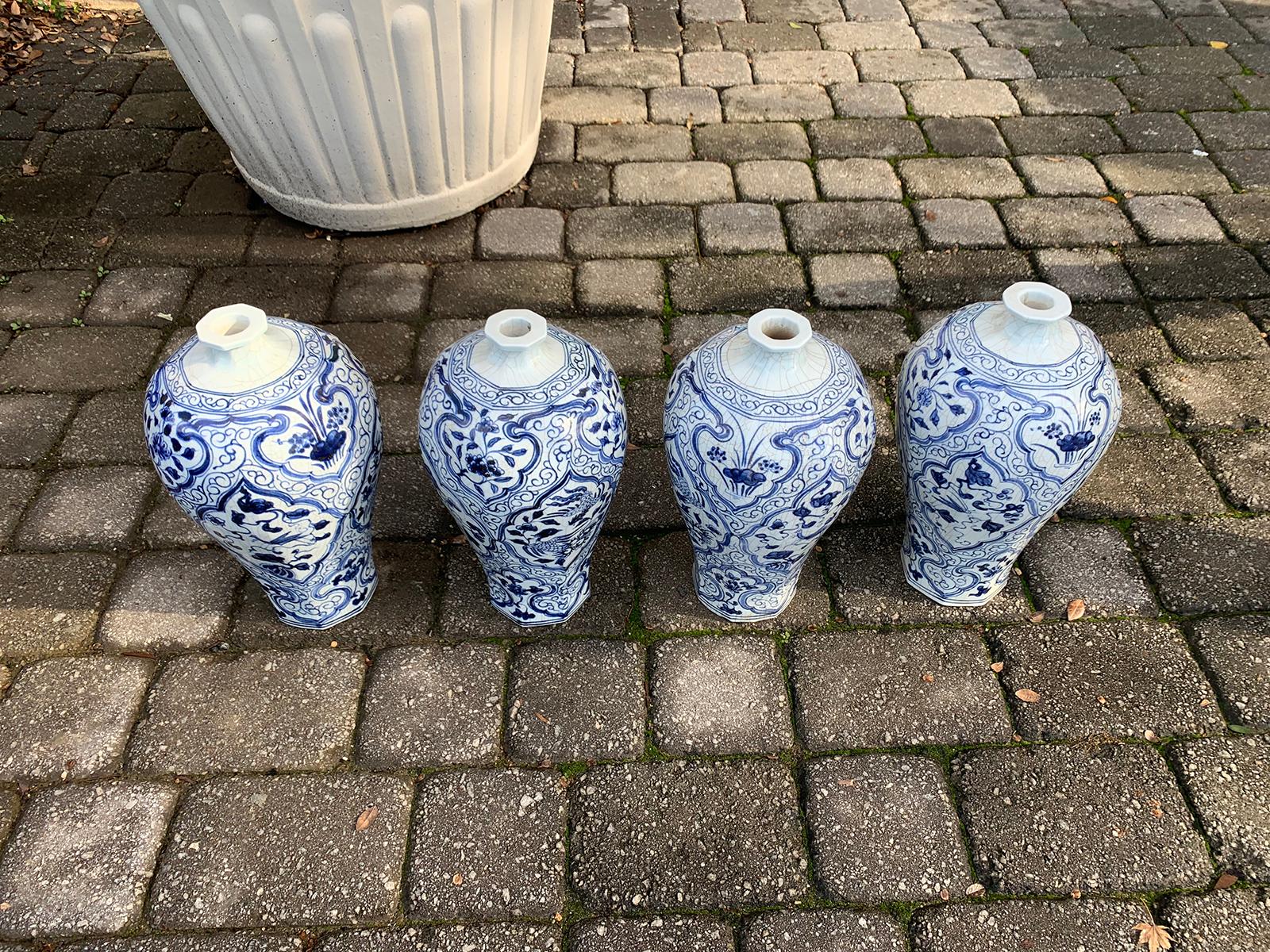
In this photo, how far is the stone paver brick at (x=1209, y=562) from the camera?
2.50 metres

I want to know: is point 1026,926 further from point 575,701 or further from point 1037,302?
point 1037,302

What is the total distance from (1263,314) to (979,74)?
1884mm

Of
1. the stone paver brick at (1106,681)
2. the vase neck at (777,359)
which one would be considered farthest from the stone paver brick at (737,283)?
the stone paver brick at (1106,681)

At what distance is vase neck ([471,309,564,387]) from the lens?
1.94 meters

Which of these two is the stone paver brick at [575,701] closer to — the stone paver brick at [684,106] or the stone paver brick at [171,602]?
the stone paver brick at [171,602]

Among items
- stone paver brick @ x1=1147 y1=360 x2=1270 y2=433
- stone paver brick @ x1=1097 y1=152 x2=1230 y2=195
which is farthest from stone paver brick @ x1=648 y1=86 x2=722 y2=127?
stone paver brick @ x1=1147 y1=360 x2=1270 y2=433

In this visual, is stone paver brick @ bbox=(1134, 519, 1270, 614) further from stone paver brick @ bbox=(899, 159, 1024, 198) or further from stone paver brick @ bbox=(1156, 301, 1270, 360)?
stone paver brick @ bbox=(899, 159, 1024, 198)

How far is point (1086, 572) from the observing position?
257 centimetres

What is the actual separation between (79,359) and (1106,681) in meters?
3.44

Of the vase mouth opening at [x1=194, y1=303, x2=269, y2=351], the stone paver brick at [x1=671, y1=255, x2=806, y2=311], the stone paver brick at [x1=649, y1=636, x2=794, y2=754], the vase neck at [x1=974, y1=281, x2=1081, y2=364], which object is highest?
the vase mouth opening at [x1=194, y1=303, x2=269, y2=351]

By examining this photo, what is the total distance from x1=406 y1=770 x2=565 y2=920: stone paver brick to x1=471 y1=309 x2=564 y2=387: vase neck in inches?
38.4

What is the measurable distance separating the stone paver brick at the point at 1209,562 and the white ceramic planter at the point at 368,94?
2.66m

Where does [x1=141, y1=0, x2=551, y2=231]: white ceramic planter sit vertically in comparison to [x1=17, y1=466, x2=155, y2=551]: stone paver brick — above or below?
above

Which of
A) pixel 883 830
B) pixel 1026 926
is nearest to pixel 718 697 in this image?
pixel 883 830
